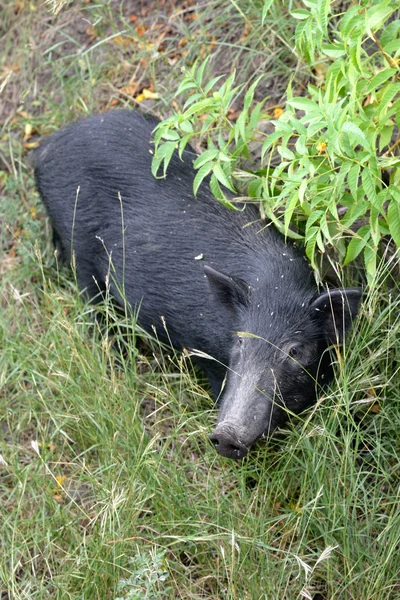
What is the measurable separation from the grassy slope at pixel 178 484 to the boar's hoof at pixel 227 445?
8 centimetres

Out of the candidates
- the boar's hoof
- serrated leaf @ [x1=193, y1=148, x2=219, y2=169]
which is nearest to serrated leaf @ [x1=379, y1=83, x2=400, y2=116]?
serrated leaf @ [x1=193, y1=148, x2=219, y2=169]

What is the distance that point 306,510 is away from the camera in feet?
12.1

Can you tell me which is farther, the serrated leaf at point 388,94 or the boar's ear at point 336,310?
the boar's ear at point 336,310

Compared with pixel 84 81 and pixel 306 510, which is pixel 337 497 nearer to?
pixel 306 510

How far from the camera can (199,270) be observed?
15.2 ft

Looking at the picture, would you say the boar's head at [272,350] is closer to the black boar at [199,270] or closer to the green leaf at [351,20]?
the black boar at [199,270]

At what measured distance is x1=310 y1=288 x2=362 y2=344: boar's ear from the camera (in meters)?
3.93

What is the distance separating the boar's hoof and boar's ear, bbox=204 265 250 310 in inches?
27.8

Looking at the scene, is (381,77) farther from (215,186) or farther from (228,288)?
(228,288)

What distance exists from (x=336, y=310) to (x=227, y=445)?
2.53 feet

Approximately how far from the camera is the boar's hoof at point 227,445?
3.77 m

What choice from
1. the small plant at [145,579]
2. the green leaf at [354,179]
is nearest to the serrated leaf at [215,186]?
the green leaf at [354,179]

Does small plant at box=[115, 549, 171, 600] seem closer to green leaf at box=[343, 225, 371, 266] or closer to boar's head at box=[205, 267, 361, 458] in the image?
boar's head at box=[205, 267, 361, 458]

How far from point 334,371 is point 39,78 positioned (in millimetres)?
3573
